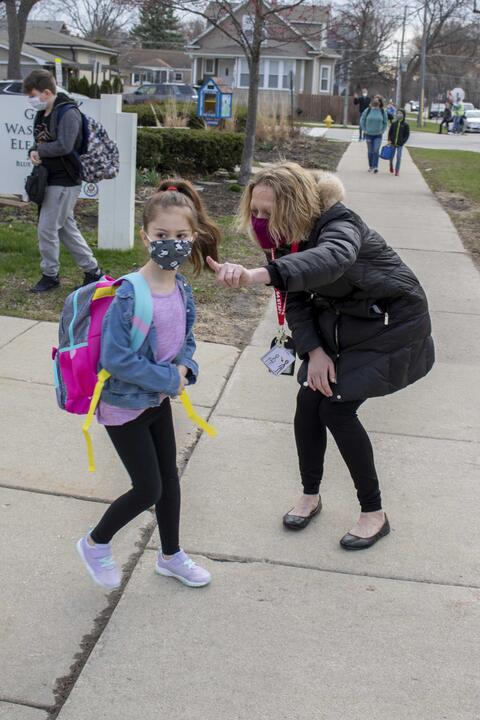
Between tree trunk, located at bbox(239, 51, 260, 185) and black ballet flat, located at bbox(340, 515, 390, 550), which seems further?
tree trunk, located at bbox(239, 51, 260, 185)

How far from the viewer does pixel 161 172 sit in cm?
1342

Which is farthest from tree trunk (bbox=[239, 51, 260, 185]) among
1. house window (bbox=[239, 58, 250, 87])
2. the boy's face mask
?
house window (bbox=[239, 58, 250, 87])

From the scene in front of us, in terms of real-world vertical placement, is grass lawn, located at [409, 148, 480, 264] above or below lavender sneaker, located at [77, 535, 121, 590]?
above

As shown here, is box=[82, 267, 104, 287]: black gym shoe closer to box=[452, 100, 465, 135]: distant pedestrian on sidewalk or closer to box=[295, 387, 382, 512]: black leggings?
box=[295, 387, 382, 512]: black leggings

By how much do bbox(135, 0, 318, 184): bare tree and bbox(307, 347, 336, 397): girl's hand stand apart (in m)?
10.4

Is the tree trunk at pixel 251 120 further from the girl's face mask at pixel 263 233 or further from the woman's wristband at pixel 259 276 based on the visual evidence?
the woman's wristband at pixel 259 276

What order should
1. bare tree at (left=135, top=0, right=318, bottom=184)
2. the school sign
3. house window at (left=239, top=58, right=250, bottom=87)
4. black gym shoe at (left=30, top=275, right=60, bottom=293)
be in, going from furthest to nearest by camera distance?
house window at (left=239, top=58, right=250, bottom=87) < bare tree at (left=135, top=0, right=318, bottom=184) < the school sign < black gym shoe at (left=30, top=275, right=60, bottom=293)

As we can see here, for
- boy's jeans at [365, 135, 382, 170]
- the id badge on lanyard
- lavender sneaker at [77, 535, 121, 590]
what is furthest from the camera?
boy's jeans at [365, 135, 382, 170]

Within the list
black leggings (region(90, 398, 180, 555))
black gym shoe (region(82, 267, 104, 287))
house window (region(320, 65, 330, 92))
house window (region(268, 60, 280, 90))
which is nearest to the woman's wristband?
black leggings (region(90, 398, 180, 555))

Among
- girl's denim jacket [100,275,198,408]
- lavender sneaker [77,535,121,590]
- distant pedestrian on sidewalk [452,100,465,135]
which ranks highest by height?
distant pedestrian on sidewalk [452,100,465,135]

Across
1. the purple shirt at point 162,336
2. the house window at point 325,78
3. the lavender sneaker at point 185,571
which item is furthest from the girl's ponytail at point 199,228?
the house window at point 325,78

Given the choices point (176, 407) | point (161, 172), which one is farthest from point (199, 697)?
point (161, 172)

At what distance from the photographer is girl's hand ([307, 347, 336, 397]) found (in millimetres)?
3299

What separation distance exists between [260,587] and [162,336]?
105cm
